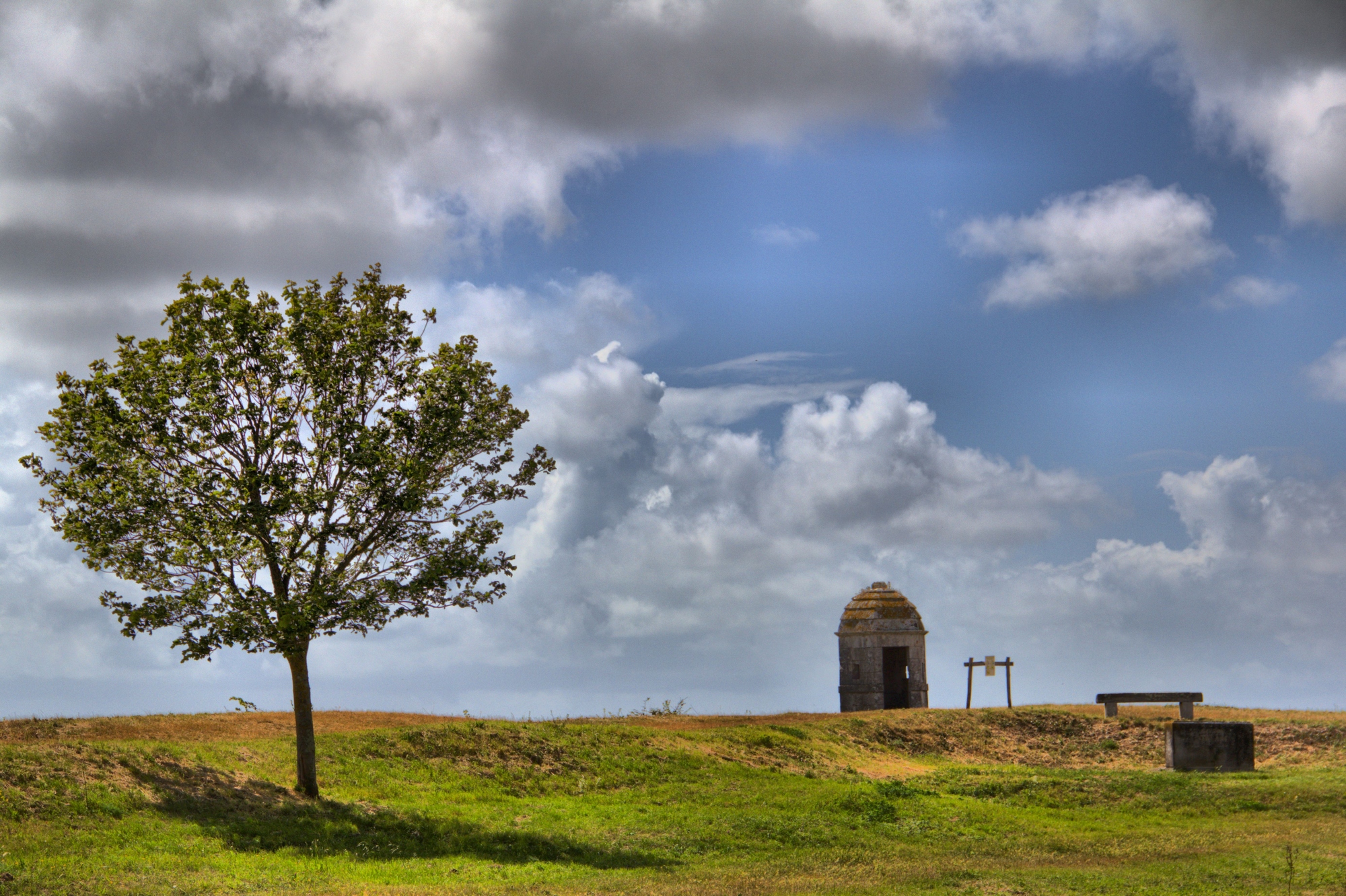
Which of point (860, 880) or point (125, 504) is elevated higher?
point (125, 504)

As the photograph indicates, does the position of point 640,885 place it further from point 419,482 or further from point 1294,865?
point 1294,865

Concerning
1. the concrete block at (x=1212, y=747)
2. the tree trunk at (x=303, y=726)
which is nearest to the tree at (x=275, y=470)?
the tree trunk at (x=303, y=726)

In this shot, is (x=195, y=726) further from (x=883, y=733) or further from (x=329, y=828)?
(x=883, y=733)

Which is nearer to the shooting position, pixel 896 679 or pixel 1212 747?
pixel 1212 747

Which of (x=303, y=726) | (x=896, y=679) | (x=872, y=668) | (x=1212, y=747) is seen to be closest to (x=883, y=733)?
(x=872, y=668)

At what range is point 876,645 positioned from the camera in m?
48.5

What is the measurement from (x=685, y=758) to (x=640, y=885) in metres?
13.2

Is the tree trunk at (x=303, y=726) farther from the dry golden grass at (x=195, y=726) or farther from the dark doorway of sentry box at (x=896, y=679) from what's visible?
the dark doorway of sentry box at (x=896, y=679)

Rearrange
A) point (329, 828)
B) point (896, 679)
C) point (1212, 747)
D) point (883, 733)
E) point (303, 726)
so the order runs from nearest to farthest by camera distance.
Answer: point (329, 828)
point (303, 726)
point (1212, 747)
point (883, 733)
point (896, 679)

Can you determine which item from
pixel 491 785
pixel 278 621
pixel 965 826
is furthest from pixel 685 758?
pixel 278 621

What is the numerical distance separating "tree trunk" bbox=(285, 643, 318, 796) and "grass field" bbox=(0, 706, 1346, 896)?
26.5 inches

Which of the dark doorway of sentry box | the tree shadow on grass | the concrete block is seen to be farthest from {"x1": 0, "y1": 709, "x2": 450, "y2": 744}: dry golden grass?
the dark doorway of sentry box

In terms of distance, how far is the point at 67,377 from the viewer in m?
24.0

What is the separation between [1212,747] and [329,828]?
28.1 metres
